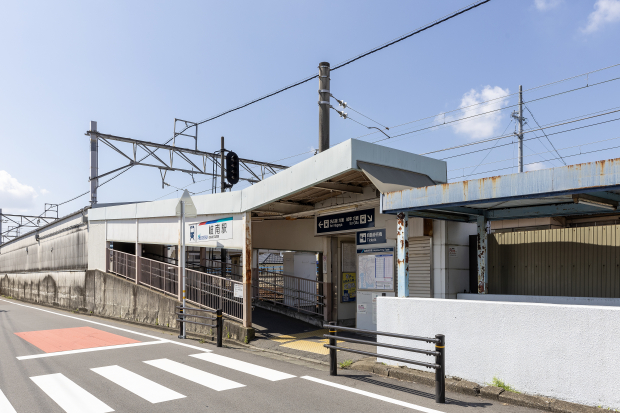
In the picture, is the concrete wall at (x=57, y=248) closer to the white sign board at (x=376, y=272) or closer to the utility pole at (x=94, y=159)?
Answer: the utility pole at (x=94, y=159)

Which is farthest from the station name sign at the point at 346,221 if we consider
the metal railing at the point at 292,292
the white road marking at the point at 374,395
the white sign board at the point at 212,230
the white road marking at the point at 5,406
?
the white road marking at the point at 5,406

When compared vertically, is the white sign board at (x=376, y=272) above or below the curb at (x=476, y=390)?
above

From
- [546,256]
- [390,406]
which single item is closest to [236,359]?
[390,406]

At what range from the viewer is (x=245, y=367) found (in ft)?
29.6

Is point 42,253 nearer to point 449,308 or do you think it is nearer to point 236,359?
point 236,359

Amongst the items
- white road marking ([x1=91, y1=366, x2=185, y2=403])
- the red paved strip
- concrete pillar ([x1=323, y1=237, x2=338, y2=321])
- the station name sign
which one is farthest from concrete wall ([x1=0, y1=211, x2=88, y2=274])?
white road marking ([x1=91, y1=366, x2=185, y2=403])

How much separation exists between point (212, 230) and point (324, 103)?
17.0ft

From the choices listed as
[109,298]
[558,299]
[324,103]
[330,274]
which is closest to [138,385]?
[558,299]

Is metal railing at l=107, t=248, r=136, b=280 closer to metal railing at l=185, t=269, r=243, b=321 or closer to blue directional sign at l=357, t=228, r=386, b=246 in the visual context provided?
metal railing at l=185, t=269, r=243, b=321

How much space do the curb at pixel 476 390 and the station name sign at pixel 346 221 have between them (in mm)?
4314

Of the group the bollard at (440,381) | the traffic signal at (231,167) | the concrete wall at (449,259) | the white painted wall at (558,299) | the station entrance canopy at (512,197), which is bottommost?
the bollard at (440,381)

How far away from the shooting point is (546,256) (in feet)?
30.2

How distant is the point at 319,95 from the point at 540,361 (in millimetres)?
9352

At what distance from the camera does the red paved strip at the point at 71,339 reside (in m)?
11.6
